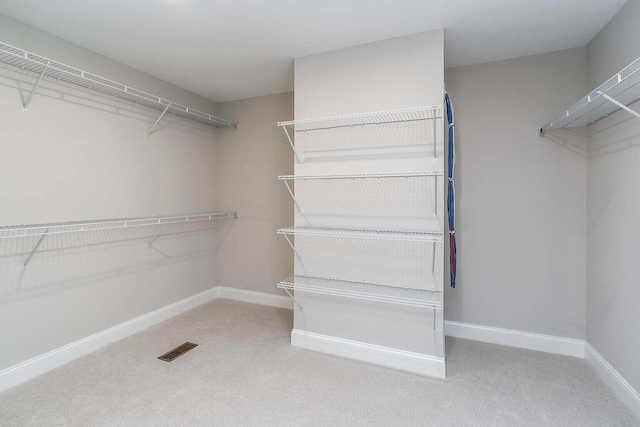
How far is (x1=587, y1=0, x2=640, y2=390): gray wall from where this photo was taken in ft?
5.71

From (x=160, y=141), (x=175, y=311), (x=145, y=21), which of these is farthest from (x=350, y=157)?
(x=175, y=311)

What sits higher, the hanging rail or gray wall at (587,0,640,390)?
the hanging rail

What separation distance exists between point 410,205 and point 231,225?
2.26 meters

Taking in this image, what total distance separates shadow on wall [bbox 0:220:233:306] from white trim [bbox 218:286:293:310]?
57cm

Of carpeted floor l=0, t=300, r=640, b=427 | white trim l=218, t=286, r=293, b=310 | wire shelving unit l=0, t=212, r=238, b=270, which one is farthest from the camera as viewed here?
white trim l=218, t=286, r=293, b=310

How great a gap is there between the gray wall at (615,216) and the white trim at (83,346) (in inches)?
137

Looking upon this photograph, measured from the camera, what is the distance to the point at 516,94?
246 cm

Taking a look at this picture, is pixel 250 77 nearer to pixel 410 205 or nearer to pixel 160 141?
pixel 160 141

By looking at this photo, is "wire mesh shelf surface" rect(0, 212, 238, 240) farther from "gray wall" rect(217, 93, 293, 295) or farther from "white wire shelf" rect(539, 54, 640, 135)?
"white wire shelf" rect(539, 54, 640, 135)

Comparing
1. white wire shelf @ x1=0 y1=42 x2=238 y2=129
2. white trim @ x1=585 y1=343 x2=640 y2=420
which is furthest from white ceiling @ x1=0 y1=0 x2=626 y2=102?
white trim @ x1=585 y1=343 x2=640 y2=420

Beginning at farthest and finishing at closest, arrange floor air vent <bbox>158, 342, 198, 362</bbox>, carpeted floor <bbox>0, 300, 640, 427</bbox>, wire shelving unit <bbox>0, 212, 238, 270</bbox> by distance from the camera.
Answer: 1. floor air vent <bbox>158, 342, 198, 362</bbox>
2. wire shelving unit <bbox>0, 212, 238, 270</bbox>
3. carpeted floor <bbox>0, 300, 640, 427</bbox>

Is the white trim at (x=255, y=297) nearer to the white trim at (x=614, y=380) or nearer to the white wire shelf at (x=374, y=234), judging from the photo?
the white wire shelf at (x=374, y=234)

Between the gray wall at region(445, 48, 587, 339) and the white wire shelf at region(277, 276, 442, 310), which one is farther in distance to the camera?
the gray wall at region(445, 48, 587, 339)

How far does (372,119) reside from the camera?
2260 millimetres
